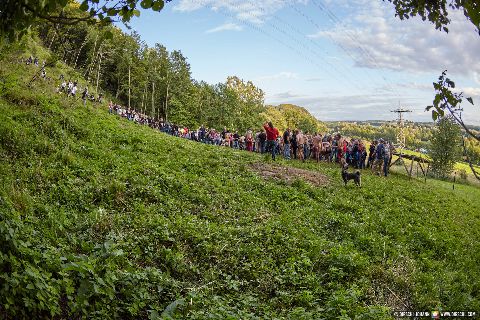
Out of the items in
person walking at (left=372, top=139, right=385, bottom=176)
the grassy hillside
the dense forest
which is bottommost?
the grassy hillside

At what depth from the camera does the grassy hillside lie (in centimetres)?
539

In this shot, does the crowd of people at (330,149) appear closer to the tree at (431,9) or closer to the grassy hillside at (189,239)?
the grassy hillside at (189,239)

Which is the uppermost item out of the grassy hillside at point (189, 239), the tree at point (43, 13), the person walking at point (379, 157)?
the tree at point (43, 13)

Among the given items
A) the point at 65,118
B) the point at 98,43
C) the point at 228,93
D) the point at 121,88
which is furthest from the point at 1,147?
the point at 228,93

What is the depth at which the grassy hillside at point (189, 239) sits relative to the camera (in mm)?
5395

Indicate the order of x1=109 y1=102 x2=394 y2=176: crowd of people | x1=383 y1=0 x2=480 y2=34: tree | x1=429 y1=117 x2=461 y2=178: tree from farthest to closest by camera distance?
x1=429 y1=117 x2=461 y2=178: tree < x1=109 y1=102 x2=394 y2=176: crowd of people < x1=383 y1=0 x2=480 y2=34: tree

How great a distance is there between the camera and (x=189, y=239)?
31.3 ft

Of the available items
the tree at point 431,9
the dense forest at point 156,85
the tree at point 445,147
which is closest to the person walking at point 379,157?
the tree at point 431,9

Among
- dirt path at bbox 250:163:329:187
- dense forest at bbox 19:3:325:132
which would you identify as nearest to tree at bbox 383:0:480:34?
dirt path at bbox 250:163:329:187

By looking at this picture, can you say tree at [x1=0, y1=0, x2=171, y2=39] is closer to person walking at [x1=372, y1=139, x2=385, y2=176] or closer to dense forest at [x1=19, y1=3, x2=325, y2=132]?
person walking at [x1=372, y1=139, x2=385, y2=176]

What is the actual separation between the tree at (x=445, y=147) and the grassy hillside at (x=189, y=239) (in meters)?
35.1

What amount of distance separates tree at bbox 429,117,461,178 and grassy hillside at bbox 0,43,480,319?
35.1 metres

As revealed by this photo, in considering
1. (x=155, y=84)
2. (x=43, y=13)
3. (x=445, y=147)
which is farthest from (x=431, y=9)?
(x=155, y=84)

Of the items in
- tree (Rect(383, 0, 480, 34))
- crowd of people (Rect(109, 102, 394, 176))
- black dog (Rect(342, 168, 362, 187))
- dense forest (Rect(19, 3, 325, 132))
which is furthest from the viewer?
dense forest (Rect(19, 3, 325, 132))
